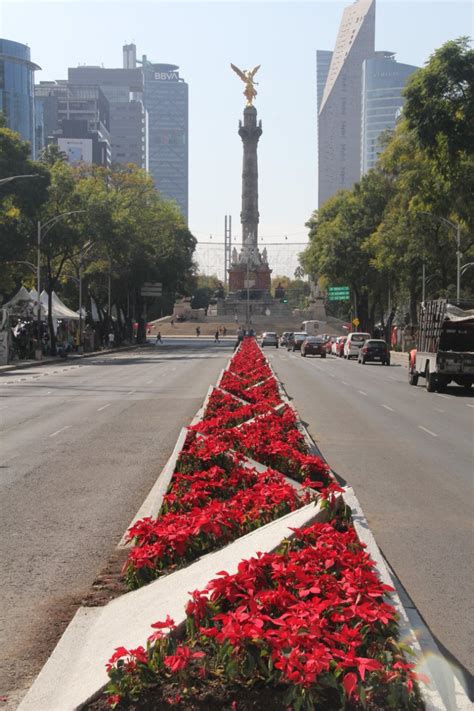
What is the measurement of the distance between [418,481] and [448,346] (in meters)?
20.6

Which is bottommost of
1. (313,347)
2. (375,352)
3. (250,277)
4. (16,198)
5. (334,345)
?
(334,345)

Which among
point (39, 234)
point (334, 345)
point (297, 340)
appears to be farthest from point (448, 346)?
point (297, 340)

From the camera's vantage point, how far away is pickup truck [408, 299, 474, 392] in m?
32.1

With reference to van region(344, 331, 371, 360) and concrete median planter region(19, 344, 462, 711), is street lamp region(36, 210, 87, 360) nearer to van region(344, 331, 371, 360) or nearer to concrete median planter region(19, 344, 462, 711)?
van region(344, 331, 371, 360)

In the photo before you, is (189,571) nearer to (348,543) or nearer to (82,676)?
(348,543)

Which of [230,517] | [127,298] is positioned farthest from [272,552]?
[127,298]

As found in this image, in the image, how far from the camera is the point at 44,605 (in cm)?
730

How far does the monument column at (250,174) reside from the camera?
436 feet

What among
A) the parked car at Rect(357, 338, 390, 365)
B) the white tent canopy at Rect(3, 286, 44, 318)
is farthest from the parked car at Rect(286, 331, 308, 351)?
the white tent canopy at Rect(3, 286, 44, 318)

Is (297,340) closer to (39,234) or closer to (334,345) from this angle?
(334,345)

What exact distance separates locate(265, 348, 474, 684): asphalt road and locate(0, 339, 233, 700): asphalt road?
8.54 feet

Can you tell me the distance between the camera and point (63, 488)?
12719mm

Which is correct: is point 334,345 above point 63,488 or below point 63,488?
below

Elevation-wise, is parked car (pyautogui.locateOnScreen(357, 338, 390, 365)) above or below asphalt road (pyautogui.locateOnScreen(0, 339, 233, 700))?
below
